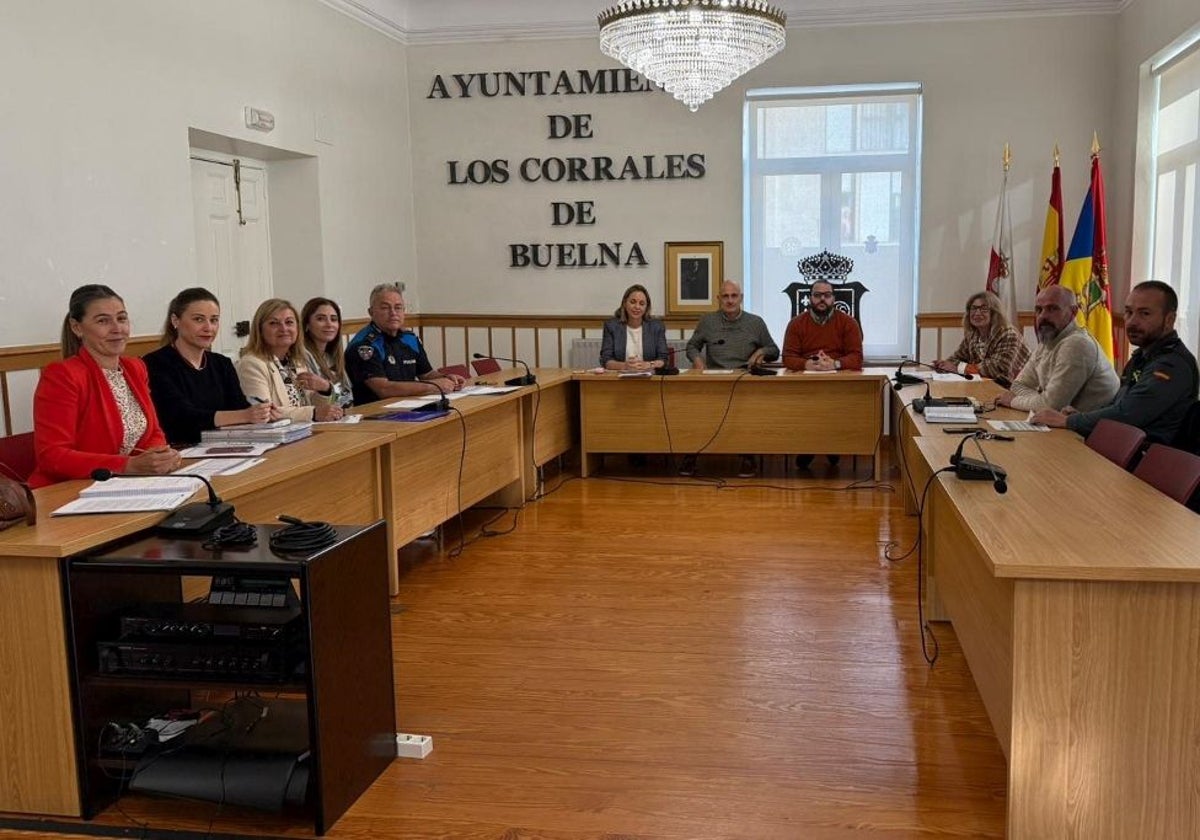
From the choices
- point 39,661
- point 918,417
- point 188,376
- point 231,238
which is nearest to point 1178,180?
point 918,417

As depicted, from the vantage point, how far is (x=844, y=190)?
24.4 ft

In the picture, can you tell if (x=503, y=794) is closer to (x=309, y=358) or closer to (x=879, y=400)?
(x=309, y=358)

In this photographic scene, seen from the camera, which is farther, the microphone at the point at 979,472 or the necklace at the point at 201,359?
the necklace at the point at 201,359

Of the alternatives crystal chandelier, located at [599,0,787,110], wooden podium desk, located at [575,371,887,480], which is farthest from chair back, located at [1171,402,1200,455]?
crystal chandelier, located at [599,0,787,110]

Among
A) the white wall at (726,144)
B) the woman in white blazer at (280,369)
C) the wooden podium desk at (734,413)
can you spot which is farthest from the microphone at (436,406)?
the white wall at (726,144)

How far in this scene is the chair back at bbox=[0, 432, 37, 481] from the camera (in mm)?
3277

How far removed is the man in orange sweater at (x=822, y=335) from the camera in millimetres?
6324

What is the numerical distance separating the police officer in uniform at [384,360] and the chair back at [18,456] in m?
1.90

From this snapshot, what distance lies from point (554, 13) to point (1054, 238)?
12.3 ft

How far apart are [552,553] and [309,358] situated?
133 centimetres

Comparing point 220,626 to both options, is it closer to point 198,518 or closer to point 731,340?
point 198,518

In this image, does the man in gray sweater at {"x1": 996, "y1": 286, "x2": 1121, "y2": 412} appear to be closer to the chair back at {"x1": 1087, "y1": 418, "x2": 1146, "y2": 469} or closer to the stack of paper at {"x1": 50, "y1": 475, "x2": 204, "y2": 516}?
the chair back at {"x1": 1087, "y1": 418, "x2": 1146, "y2": 469}

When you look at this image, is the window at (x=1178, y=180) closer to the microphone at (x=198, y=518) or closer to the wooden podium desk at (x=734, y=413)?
the wooden podium desk at (x=734, y=413)

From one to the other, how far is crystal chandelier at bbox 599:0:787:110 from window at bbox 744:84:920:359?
2373 millimetres
